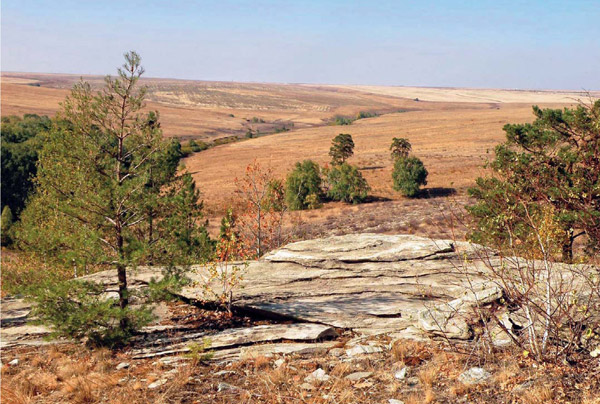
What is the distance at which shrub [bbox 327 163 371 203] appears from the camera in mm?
65312

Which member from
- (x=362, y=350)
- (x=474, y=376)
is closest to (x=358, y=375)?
(x=362, y=350)

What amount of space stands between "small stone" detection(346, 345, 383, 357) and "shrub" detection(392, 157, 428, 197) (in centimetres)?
5751

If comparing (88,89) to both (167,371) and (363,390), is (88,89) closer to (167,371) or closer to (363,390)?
(167,371)

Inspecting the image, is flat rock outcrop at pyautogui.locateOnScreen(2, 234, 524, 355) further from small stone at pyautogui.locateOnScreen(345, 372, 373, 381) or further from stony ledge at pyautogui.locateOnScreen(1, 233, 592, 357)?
small stone at pyautogui.locateOnScreen(345, 372, 373, 381)

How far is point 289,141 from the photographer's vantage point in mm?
136375

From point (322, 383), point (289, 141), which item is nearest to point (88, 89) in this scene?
point (322, 383)

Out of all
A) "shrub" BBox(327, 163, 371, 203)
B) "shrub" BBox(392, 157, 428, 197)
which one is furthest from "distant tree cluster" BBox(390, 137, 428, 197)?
"shrub" BBox(327, 163, 371, 203)

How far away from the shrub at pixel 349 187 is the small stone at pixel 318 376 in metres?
55.7

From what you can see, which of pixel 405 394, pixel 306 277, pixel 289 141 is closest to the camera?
pixel 405 394

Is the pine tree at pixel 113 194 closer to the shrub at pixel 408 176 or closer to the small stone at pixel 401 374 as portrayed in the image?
the small stone at pixel 401 374

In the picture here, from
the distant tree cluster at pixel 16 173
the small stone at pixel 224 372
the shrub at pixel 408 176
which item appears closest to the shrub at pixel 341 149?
the shrub at pixel 408 176

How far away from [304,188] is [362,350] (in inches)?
2166

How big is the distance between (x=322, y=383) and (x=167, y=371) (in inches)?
152

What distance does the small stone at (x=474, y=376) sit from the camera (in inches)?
338
